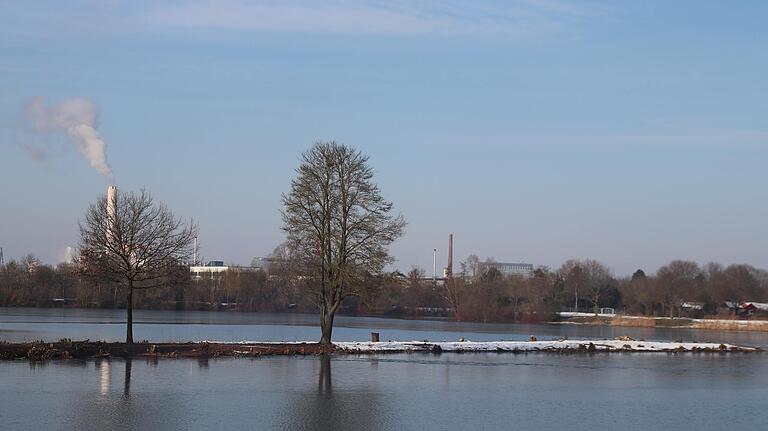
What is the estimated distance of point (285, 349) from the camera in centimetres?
4831

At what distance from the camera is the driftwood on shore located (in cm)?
4228

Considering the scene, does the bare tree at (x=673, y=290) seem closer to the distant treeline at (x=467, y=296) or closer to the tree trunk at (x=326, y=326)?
the distant treeline at (x=467, y=296)

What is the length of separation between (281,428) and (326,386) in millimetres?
9966

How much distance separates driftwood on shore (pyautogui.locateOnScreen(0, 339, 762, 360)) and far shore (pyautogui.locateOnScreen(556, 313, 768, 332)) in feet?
165

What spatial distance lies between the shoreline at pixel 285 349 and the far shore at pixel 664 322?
50.1 meters

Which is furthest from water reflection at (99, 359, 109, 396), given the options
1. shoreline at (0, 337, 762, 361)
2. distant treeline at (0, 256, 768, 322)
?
distant treeline at (0, 256, 768, 322)

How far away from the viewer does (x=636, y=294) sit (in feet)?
474

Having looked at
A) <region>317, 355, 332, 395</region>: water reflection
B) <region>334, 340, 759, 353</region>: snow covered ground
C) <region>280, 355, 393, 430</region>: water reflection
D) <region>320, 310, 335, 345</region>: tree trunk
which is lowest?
<region>280, 355, 393, 430</region>: water reflection

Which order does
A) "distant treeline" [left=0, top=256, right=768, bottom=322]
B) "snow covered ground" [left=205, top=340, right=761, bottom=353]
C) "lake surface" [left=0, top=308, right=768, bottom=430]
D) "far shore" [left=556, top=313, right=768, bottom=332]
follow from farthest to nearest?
"distant treeline" [left=0, top=256, right=768, bottom=322] → "far shore" [left=556, top=313, right=768, bottom=332] → "snow covered ground" [left=205, top=340, right=761, bottom=353] → "lake surface" [left=0, top=308, right=768, bottom=430]

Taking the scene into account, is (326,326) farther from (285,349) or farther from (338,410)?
(338,410)

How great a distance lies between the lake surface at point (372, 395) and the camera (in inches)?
1045

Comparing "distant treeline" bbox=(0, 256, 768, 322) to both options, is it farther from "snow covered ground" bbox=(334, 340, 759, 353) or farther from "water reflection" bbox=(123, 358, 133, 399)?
"water reflection" bbox=(123, 358, 133, 399)

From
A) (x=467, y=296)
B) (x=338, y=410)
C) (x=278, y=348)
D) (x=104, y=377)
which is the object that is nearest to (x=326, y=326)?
(x=278, y=348)

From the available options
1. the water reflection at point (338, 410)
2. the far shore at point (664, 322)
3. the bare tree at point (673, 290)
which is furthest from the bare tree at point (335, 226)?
the bare tree at point (673, 290)
